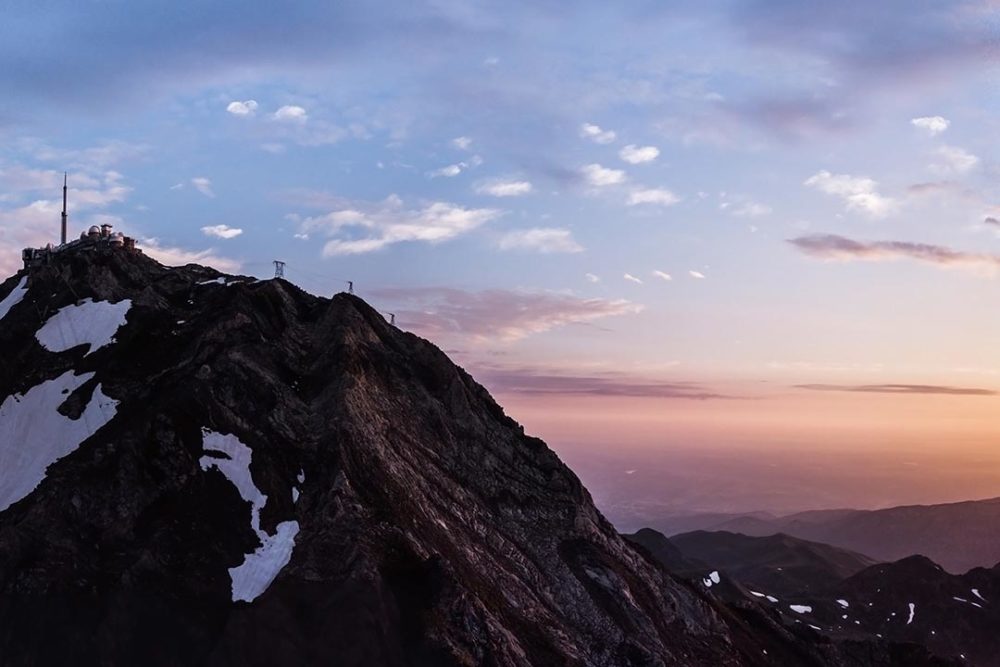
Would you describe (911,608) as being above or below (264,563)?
below

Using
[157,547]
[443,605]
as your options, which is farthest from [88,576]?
[443,605]

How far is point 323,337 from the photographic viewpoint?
103250mm

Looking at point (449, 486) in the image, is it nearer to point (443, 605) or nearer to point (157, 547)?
point (443, 605)

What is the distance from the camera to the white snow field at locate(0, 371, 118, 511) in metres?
81.7

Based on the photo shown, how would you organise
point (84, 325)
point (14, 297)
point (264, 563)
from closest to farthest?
point (264, 563) → point (84, 325) → point (14, 297)

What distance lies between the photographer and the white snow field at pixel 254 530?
7025 centimetres

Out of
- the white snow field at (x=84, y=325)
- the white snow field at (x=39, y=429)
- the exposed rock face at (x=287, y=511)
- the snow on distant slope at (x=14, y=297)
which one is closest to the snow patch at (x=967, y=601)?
the exposed rock face at (x=287, y=511)

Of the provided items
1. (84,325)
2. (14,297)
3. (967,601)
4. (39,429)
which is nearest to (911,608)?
(967,601)

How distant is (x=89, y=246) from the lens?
117000 millimetres

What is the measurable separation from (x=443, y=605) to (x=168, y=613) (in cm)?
2321

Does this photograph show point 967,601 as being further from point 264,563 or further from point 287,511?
point 264,563

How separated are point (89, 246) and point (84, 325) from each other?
19.9 metres

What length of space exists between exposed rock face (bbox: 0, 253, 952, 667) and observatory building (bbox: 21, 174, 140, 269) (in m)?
3.46

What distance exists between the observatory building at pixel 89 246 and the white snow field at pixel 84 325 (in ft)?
39.2
